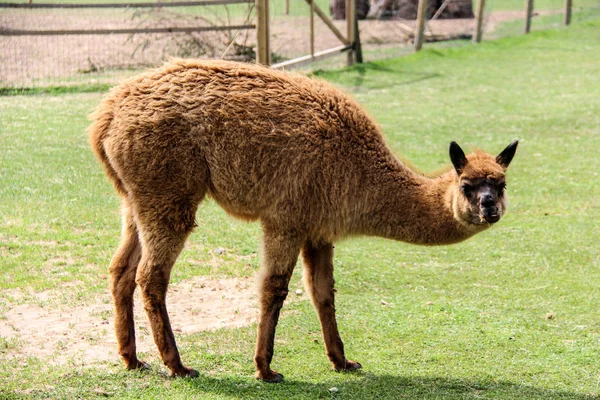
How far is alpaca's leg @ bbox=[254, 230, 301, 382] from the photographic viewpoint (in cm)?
639

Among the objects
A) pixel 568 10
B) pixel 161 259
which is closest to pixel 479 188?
pixel 161 259

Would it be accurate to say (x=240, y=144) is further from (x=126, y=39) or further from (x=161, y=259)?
(x=126, y=39)

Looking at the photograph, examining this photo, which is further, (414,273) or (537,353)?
(414,273)

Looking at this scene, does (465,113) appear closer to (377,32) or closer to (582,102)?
(582,102)

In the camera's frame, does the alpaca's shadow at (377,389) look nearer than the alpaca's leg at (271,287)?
Yes

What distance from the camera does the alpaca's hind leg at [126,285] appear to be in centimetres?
653

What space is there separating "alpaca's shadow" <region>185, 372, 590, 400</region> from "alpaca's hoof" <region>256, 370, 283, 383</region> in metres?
0.06

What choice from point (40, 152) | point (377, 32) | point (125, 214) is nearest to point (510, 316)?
point (125, 214)

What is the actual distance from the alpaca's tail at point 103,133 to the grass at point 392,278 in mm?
1404

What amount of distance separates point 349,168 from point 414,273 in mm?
2894

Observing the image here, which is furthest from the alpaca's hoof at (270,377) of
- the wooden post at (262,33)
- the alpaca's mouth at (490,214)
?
the wooden post at (262,33)

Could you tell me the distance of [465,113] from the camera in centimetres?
1619

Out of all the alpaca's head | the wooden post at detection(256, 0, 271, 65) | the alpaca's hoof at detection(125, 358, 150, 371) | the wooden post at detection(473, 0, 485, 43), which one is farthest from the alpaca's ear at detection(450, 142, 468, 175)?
the wooden post at detection(473, 0, 485, 43)

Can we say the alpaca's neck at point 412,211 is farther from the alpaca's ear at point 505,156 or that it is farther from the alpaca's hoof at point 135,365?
the alpaca's hoof at point 135,365
